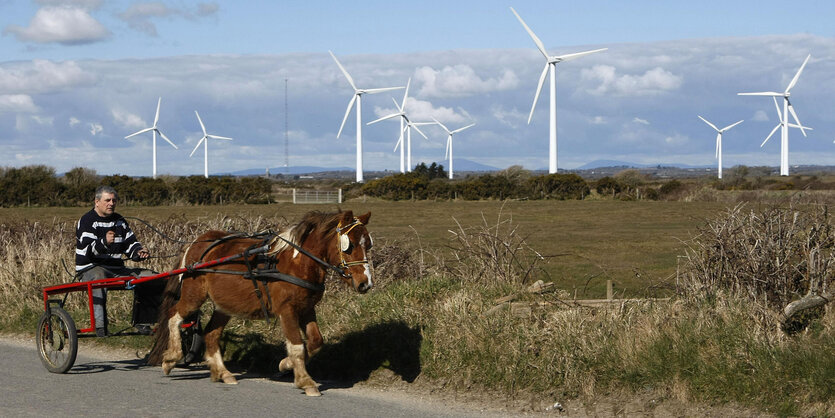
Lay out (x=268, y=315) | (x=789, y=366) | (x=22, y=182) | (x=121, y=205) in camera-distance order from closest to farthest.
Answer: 1. (x=789, y=366)
2. (x=268, y=315)
3. (x=121, y=205)
4. (x=22, y=182)

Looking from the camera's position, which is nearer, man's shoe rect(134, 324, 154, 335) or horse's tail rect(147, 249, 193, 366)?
horse's tail rect(147, 249, 193, 366)

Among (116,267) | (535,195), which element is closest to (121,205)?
(535,195)

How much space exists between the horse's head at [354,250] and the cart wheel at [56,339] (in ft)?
11.8

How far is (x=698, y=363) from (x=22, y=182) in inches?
2385

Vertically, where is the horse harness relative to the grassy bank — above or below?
above

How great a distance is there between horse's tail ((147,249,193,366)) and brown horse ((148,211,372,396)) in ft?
0.04

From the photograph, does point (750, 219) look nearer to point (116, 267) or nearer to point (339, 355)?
point (339, 355)

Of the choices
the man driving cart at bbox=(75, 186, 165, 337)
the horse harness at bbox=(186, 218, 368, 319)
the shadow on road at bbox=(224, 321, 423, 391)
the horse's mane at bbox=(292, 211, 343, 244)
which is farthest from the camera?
the man driving cart at bbox=(75, 186, 165, 337)

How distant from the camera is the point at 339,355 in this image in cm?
1017

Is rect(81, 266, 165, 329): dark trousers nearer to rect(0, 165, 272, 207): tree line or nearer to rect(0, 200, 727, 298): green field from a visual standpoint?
rect(0, 200, 727, 298): green field

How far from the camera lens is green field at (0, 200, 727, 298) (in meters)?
19.6

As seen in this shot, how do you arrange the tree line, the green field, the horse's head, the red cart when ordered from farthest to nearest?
the tree line
the green field
the red cart
the horse's head

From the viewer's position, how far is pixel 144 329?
10148 mm

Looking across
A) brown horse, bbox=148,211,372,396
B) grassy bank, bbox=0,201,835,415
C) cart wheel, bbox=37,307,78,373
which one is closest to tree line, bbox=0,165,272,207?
grassy bank, bbox=0,201,835,415
